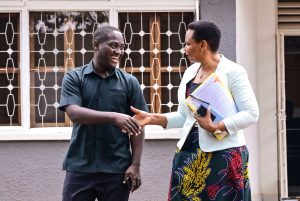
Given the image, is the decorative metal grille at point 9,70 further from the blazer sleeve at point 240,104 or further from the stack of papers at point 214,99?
the blazer sleeve at point 240,104

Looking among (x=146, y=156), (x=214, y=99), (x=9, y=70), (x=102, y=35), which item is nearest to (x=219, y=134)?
(x=214, y=99)

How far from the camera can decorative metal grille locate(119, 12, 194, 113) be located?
7570 mm

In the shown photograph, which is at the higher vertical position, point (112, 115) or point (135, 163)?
point (112, 115)

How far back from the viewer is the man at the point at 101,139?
4090mm

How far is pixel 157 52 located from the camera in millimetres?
7570

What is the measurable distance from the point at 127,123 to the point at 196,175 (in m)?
0.57

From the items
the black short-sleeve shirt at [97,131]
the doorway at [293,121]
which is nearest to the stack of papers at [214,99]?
the black short-sleeve shirt at [97,131]

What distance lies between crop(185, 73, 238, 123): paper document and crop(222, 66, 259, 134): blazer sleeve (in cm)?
4

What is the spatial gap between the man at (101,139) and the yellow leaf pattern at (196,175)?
313 millimetres

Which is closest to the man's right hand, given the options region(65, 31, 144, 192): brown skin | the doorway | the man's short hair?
region(65, 31, 144, 192): brown skin

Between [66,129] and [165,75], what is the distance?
4.26 feet

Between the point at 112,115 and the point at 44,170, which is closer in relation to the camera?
the point at 112,115

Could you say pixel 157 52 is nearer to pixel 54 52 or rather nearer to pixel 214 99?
pixel 54 52

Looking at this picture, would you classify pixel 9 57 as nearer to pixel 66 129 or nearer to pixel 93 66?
pixel 66 129
